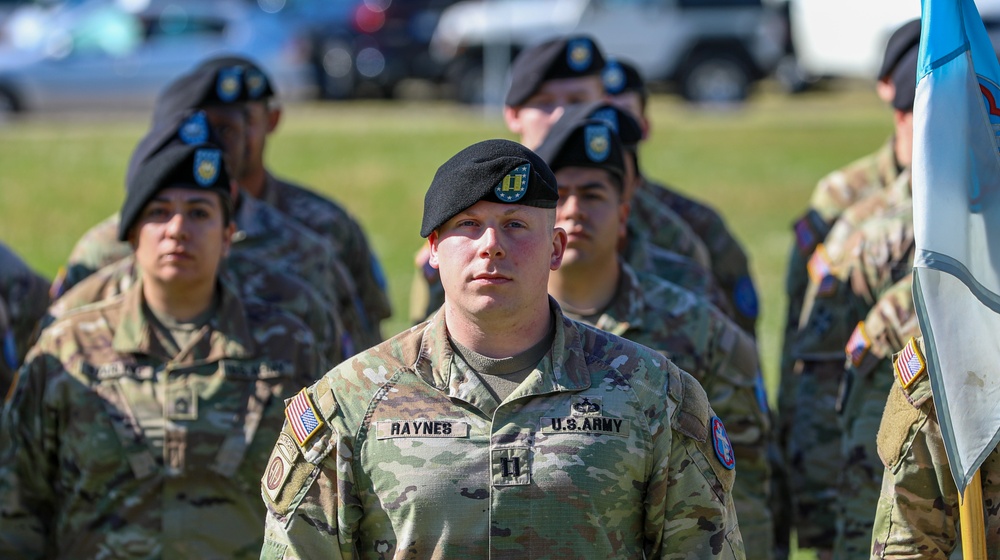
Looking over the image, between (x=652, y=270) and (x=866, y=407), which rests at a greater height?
(x=652, y=270)

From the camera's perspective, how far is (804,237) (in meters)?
8.09

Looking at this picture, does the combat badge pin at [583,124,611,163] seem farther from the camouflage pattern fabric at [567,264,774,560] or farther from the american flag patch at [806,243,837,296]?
the american flag patch at [806,243,837,296]

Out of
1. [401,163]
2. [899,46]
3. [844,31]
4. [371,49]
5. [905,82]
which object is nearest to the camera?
[905,82]

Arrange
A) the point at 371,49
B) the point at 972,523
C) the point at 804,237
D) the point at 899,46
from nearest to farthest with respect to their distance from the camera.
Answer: the point at 972,523 → the point at 899,46 → the point at 804,237 → the point at 371,49

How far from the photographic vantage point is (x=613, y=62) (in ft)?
27.2

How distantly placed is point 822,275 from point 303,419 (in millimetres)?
3157

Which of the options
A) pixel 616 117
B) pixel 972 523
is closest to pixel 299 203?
pixel 616 117

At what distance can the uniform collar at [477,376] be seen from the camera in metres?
4.20

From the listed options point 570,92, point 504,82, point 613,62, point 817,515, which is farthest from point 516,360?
point 504,82

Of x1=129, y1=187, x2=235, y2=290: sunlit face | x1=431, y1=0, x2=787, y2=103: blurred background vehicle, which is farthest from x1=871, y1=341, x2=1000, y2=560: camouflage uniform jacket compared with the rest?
x1=431, y1=0, x2=787, y2=103: blurred background vehicle

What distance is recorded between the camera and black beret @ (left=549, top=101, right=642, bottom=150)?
6.68 metres

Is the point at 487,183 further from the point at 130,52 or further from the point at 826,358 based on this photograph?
the point at 130,52

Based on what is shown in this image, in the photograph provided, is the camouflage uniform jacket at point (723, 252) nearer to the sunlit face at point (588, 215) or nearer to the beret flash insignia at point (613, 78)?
the beret flash insignia at point (613, 78)

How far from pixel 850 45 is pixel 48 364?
67.1 ft
